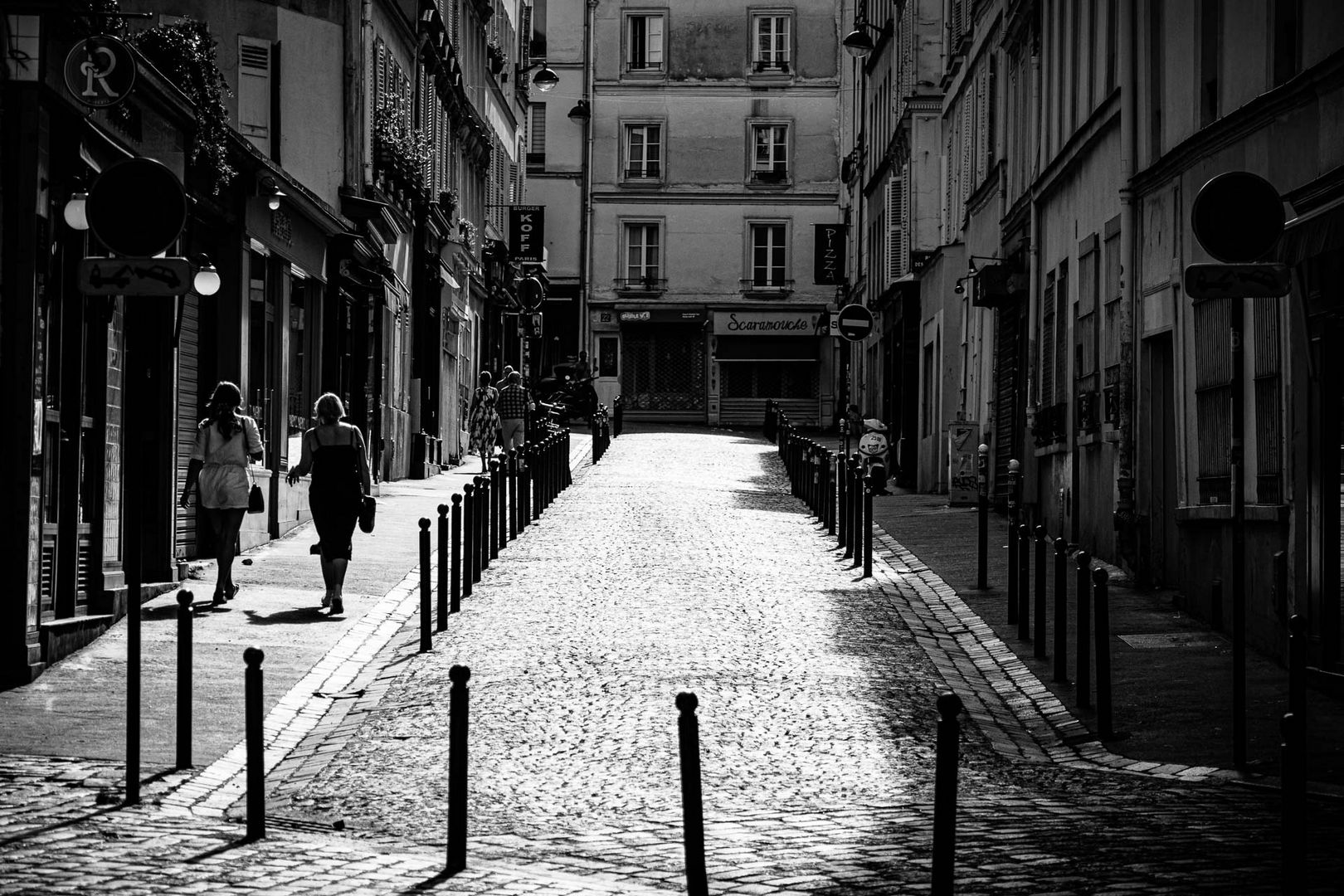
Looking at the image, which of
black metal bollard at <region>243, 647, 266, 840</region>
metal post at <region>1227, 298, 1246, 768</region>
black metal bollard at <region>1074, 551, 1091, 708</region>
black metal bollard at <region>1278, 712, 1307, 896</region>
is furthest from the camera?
black metal bollard at <region>1074, 551, 1091, 708</region>

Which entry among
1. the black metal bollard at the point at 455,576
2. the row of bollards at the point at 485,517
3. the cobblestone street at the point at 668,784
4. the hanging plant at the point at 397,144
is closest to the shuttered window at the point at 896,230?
the hanging plant at the point at 397,144

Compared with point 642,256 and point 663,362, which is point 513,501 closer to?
point 663,362

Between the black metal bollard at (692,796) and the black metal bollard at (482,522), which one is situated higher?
the black metal bollard at (482,522)

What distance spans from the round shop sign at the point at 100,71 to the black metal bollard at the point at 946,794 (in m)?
8.18

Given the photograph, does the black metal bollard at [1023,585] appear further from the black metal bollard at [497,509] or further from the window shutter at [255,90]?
the window shutter at [255,90]

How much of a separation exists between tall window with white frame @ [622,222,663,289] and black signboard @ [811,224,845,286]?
7.16m

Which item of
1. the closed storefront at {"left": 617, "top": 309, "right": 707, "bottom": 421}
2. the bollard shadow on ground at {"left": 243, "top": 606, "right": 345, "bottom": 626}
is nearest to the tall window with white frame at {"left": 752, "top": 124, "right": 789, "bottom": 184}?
the closed storefront at {"left": 617, "top": 309, "right": 707, "bottom": 421}

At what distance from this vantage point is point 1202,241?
10406 mm

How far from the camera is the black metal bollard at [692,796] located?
21.6 feet

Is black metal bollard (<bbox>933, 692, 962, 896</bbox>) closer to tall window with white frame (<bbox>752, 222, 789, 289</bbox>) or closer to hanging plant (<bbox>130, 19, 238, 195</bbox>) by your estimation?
hanging plant (<bbox>130, 19, 238, 195</bbox>)

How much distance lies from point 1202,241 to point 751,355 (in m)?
55.0

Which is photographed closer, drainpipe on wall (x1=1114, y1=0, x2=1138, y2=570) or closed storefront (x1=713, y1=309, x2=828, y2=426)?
drainpipe on wall (x1=1114, y1=0, x2=1138, y2=570)

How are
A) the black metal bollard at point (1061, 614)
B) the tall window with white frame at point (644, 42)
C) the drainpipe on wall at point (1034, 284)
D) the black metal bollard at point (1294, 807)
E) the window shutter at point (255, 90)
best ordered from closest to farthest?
the black metal bollard at point (1294, 807), the black metal bollard at point (1061, 614), the drainpipe on wall at point (1034, 284), the window shutter at point (255, 90), the tall window with white frame at point (644, 42)

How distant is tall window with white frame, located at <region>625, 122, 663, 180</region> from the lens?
219ft
